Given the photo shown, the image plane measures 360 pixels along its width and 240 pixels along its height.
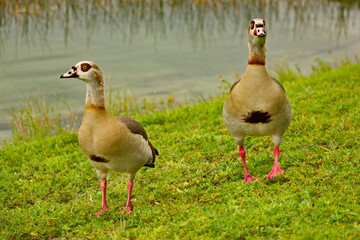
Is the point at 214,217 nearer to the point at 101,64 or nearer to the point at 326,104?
the point at 326,104

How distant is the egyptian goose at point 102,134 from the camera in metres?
6.16

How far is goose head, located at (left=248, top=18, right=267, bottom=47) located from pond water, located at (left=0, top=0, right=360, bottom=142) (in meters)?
6.86

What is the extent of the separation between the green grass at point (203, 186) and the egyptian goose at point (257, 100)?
0.83 metres

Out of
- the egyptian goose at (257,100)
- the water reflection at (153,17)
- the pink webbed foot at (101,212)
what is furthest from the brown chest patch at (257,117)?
the water reflection at (153,17)

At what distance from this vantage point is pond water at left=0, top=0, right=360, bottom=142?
14.5 metres

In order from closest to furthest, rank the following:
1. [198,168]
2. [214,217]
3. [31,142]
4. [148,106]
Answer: [214,217]
[198,168]
[31,142]
[148,106]

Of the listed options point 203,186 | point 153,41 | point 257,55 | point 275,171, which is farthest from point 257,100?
point 153,41

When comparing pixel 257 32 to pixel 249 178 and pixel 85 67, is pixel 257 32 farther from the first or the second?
pixel 85 67

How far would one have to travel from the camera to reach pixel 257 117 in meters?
6.61

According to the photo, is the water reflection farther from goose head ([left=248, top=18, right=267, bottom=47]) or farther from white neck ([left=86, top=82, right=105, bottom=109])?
white neck ([left=86, top=82, right=105, bottom=109])

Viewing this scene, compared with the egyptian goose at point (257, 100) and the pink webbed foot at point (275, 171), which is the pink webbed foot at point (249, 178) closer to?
the pink webbed foot at point (275, 171)

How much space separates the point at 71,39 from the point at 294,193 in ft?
42.8

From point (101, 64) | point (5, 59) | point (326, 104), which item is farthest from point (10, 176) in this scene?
point (5, 59)

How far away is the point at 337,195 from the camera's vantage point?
6203 mm
